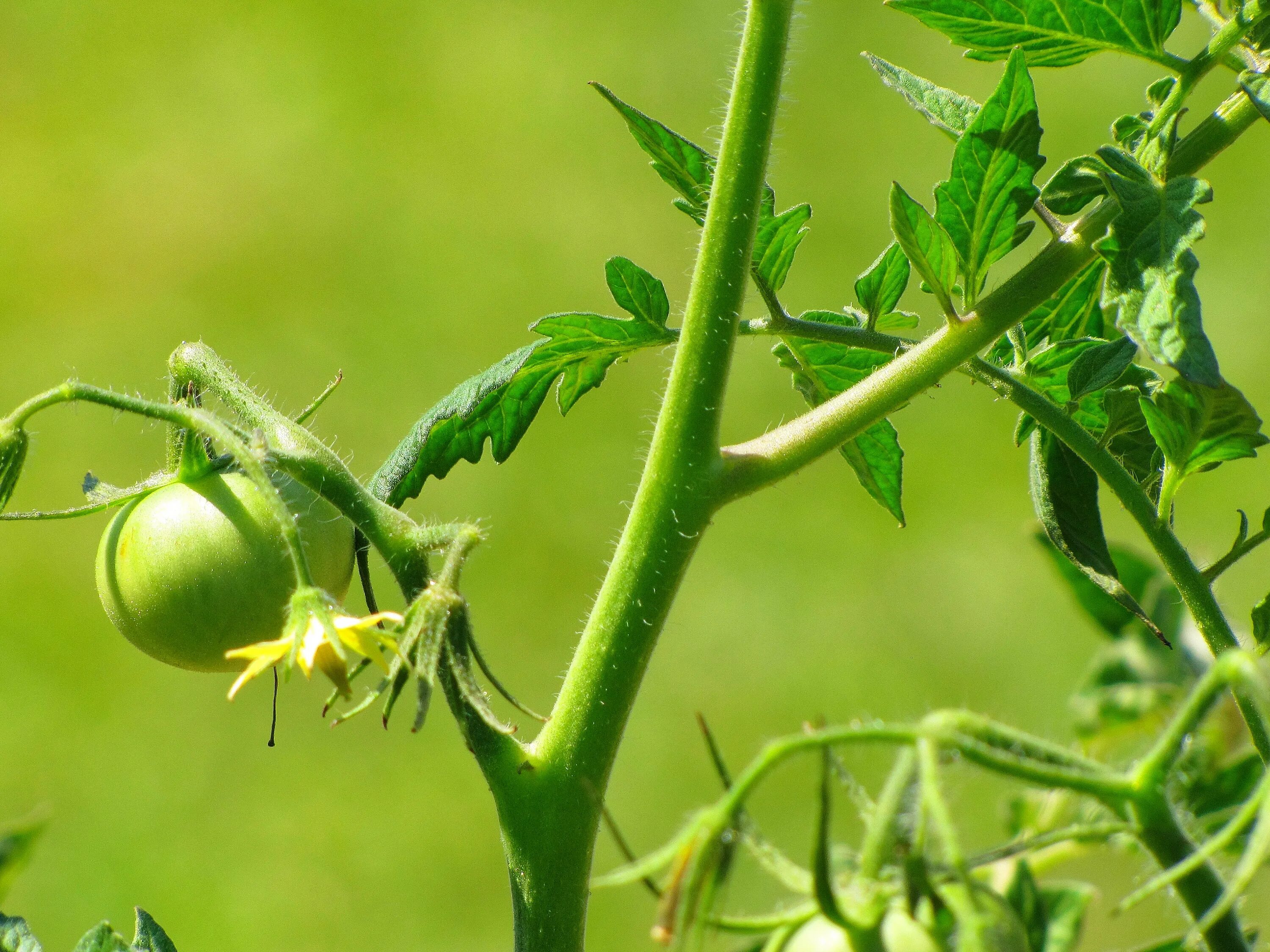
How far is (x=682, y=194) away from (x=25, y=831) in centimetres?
54

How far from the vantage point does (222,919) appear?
304cm

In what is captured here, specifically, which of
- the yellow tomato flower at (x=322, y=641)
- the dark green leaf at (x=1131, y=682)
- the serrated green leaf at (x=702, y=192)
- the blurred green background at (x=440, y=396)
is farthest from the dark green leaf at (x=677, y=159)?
the blurred green background at (x=440, y=396)

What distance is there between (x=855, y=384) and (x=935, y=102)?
0.18m

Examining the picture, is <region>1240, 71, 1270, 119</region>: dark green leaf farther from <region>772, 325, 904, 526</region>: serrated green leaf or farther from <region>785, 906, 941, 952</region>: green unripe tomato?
<region>785, 906, 941, 952</region>: green unripe tomato

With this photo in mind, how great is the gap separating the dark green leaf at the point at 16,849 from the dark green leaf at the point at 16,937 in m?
0.12

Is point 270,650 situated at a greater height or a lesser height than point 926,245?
lesser

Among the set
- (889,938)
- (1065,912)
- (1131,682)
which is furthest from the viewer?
(1131,682)

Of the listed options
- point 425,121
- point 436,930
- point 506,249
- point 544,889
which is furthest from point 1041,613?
point 544,889

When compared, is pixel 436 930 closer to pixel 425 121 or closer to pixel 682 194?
pixel 682 194

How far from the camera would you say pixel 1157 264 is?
1.90 ft

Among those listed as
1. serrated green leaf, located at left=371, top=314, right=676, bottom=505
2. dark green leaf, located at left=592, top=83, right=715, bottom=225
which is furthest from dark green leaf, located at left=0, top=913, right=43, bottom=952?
dark green leaf, located at left=592, top=83, right=715, bottom=225

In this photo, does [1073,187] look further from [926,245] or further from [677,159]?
[677,159]

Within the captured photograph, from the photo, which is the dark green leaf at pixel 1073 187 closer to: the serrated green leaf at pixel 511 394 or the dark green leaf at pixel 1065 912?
the serrated green leaf at pixel 511 394

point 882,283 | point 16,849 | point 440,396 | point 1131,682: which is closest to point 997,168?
point 882,283
